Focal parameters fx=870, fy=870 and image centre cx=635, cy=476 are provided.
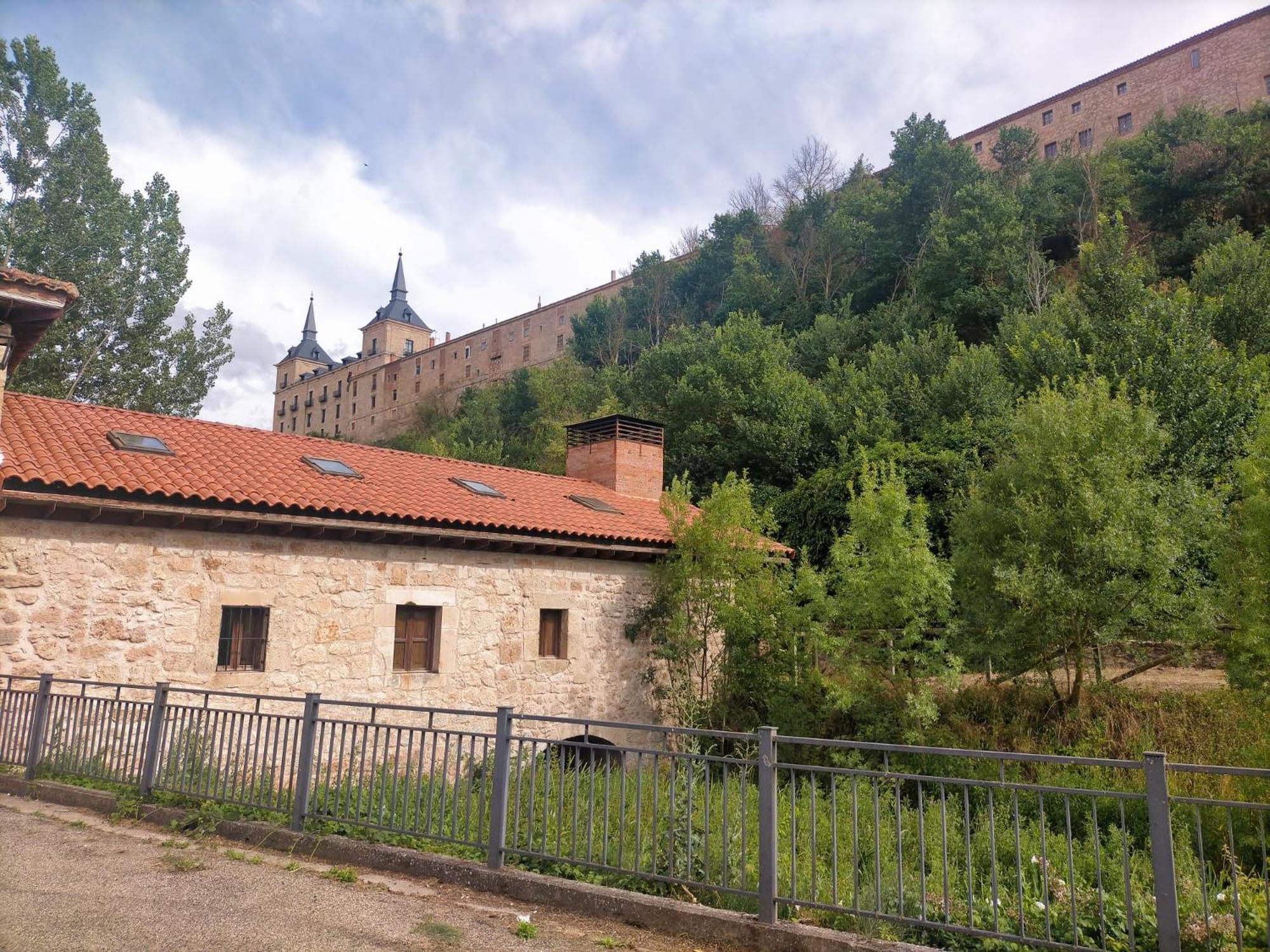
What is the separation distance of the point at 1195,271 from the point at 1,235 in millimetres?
36581

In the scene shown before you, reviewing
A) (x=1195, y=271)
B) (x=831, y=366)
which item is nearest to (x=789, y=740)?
(x=831, y=366)

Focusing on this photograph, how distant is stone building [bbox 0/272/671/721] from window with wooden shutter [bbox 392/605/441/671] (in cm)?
3

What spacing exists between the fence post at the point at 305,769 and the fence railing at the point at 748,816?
20 mm

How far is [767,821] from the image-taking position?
5.05 m

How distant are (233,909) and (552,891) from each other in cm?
183

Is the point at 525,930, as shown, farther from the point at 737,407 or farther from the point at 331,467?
the point at 737,407

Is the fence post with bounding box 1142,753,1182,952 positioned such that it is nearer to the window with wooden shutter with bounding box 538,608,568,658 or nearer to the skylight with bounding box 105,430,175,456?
the window with wooden shutter with bounding box 538,608,568,658

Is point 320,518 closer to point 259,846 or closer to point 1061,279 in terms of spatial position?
point 259,846

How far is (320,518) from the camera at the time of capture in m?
11.6

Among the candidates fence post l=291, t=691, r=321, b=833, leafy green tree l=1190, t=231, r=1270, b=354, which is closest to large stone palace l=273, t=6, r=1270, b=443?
leafy green tree l=1190, t=231, r=1270, b=354

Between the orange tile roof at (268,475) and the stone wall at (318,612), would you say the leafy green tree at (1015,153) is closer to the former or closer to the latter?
the orange tile roof at (268,475)

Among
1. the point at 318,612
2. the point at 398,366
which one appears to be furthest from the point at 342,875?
the point at 398,366

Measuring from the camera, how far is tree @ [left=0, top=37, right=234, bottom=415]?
2741 cm

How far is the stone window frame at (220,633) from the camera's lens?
10.9m
